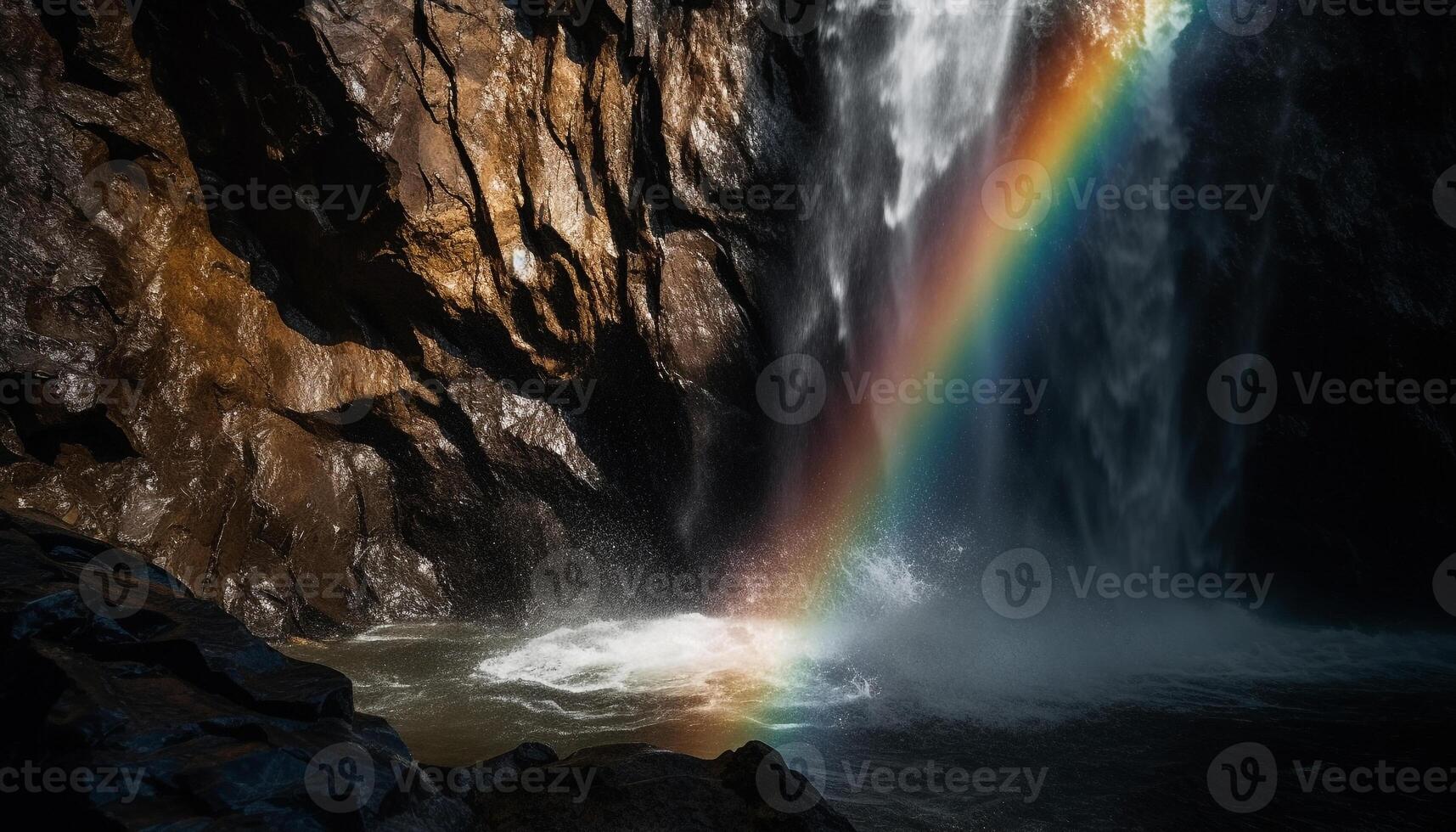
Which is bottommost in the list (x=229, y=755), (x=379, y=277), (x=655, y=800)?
(x=655, y=800)

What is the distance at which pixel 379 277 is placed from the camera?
8867mm

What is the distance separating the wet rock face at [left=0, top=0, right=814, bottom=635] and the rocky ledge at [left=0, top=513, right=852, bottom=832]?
425cm

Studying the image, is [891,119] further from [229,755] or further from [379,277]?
[229,755]

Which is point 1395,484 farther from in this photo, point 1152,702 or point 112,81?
point 112,81

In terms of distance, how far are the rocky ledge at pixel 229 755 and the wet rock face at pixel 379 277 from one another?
425cm

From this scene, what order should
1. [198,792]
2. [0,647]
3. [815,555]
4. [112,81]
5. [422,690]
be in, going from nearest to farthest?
[198,792] → [0,647] → [422,690] → [112,81] → [815,555]

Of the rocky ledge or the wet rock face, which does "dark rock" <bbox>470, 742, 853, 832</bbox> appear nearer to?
the rocky ledge

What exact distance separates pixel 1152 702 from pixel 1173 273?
20.3 ft

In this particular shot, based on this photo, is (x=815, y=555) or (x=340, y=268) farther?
(x=815, y=555)

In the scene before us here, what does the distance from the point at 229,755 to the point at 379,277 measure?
658cm

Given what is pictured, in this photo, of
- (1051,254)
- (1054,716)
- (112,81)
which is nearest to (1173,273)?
(1051,254)

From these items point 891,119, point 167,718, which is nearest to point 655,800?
point 167,718

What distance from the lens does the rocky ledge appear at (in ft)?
10.2

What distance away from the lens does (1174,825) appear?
4.74 m
